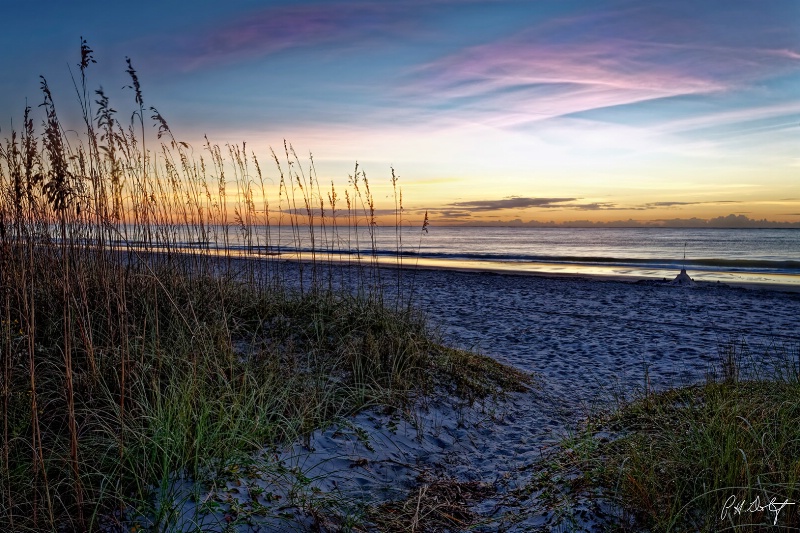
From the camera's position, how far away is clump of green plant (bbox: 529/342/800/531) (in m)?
2.40

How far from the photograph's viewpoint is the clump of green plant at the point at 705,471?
7.88 feet

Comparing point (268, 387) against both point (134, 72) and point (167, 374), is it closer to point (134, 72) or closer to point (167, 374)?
point (167, 374)

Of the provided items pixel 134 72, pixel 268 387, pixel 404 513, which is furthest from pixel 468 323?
pixel 134 72

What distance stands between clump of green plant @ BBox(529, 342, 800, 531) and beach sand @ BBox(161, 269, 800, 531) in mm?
330

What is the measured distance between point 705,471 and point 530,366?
14.1 ft

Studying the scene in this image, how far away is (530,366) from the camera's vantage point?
6.99 metres

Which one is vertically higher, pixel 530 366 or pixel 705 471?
pixel 705 471
